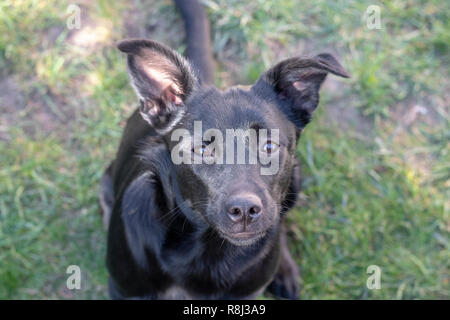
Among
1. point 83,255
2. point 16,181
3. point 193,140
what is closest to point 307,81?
point 193,140

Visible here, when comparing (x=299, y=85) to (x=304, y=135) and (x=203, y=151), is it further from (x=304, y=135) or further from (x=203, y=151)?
(x=304, y=135)

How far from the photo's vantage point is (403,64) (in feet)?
14.1

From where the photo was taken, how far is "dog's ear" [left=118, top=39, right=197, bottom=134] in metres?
2.51

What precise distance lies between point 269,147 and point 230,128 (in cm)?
23

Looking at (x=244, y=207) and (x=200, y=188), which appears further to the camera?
Answer: (x=200, y=188)

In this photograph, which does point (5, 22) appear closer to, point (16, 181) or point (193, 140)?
point (16, 181)

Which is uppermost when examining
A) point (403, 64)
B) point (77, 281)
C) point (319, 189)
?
point (403, 64)

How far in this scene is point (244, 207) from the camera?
7.36 ft

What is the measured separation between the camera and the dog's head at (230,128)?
7.78 ft

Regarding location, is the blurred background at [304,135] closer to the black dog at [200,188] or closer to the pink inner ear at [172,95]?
the black dog at [200,188]

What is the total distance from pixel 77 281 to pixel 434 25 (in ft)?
12.5
